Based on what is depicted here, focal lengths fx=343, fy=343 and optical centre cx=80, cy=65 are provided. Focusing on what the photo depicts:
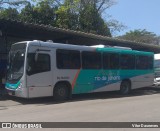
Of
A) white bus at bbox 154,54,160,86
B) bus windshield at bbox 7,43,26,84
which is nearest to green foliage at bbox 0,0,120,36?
white bus at bbox 154,54,160,86

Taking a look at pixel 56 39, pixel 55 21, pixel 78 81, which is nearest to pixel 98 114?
pixel 78 81

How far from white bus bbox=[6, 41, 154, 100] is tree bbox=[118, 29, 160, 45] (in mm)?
48677

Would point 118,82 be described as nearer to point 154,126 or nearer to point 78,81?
point 78,81

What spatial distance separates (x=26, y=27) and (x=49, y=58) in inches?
148

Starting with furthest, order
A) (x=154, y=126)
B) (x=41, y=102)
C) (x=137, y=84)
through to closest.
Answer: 1. (x=137, y=84)
2. (x=41, y=102)
3. (x=154, y=126)

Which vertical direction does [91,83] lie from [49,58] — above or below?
below

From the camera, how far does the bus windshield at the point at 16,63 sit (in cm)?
1535

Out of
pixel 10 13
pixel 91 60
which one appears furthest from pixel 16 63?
pixel 10 13

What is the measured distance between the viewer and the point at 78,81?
17.4m

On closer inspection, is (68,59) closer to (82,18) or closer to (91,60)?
(91,60)

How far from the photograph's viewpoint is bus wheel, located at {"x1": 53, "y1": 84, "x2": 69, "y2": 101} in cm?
1634

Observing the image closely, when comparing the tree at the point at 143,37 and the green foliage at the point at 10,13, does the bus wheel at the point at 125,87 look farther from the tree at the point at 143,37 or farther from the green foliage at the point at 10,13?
the tree at the point at 143,37

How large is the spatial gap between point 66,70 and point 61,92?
3.59 ft

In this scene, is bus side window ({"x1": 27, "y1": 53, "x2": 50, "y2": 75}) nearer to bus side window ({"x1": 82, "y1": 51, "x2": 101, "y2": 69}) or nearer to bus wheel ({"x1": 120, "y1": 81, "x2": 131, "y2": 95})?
bus side window ({"x1": 82, "y1": 51, "x2": 101, "y2": 69})
